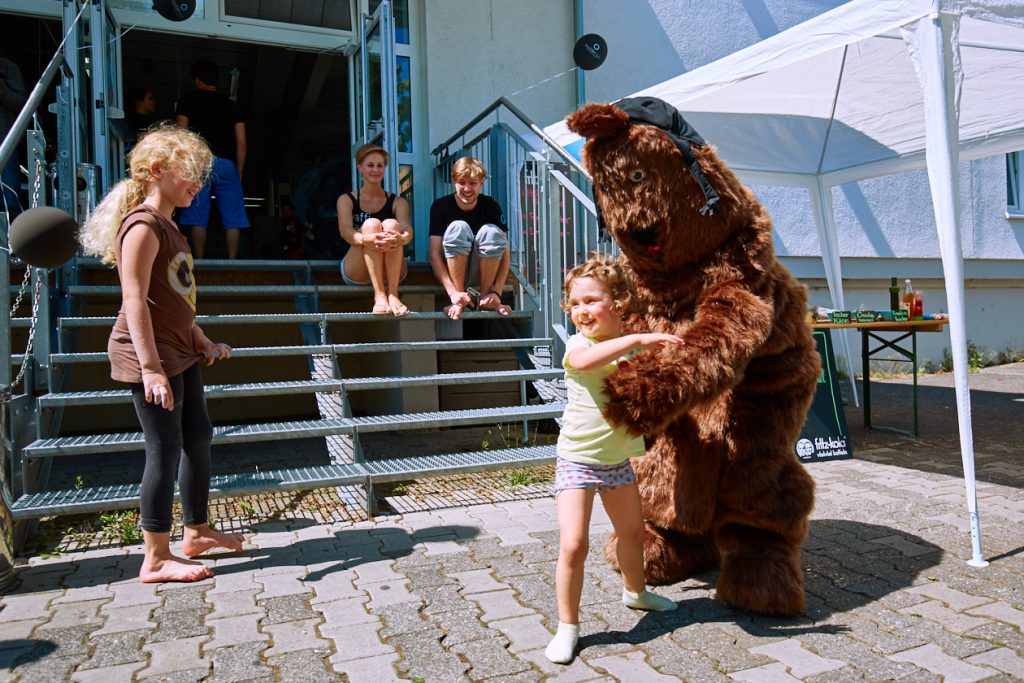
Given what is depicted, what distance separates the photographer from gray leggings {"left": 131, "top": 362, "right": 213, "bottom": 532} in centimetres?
293

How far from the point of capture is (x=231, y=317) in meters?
4.71

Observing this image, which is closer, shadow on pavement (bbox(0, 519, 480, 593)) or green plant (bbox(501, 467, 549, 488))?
shadow on pavement (bbox(0, 519, 480, 593))

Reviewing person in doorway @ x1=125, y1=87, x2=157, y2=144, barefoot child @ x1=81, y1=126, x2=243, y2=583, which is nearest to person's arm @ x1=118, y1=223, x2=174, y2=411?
barefoot child @ x1=81, y1=126, x2=243, y2=583

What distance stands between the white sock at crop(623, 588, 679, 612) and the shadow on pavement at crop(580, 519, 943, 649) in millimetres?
22

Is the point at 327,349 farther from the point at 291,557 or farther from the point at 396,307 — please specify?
the point at 291,557

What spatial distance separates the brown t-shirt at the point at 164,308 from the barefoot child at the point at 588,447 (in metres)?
1.65


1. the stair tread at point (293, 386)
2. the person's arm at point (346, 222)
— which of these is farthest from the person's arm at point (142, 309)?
the person's arm at point (346, 222)

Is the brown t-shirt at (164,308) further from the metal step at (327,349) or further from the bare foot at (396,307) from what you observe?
the bare foot at (396,307)

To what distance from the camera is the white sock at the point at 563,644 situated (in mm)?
2240

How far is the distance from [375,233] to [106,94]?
2.87 meters

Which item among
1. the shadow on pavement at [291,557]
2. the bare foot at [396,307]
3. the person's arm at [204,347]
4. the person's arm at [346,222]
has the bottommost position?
the shadow on pavement at [291,557]

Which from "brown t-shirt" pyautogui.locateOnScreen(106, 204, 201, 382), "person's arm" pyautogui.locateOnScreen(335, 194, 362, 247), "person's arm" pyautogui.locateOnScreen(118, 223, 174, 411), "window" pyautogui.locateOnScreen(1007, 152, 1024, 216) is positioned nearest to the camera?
"person's arm" pyautogui.locateOnScreen(118, 223, 174, 411)

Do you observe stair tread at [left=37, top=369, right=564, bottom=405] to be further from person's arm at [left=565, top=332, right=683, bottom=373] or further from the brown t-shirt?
person's arm at [left=565, top=332, right=683, bottom=373]

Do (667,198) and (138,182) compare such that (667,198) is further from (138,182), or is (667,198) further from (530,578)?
(138,182)
